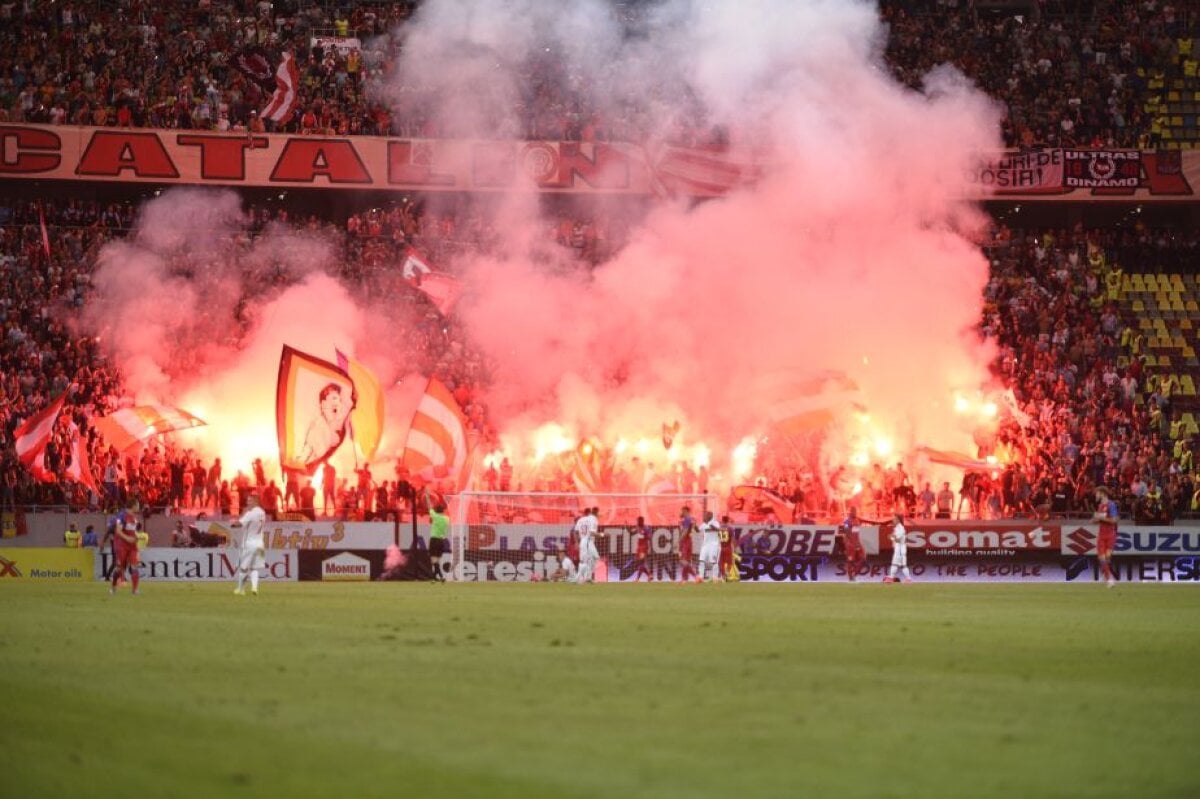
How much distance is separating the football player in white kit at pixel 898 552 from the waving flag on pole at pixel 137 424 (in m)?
15.0

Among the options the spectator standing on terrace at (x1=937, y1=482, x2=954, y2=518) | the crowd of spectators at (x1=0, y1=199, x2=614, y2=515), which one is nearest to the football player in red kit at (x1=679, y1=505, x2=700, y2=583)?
the crowd of spectators at (x1=0, y1=199, x2=614, y2=515)

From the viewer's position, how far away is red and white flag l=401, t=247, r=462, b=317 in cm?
4175

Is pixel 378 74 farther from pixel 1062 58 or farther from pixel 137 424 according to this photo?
pixel 1062 58

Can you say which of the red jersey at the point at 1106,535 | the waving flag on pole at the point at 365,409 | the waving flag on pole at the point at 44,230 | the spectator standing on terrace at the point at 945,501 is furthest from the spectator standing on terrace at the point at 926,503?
the waving flag on pole at the point at 44,230

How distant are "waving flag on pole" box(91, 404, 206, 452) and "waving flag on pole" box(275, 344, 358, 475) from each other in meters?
2.28

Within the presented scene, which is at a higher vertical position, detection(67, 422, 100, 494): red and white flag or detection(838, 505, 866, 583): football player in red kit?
detection(67, 422, 100, 494): red and white flag

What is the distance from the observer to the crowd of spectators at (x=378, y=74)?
44.6 m

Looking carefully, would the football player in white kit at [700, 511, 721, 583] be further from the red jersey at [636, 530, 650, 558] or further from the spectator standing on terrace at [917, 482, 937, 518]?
the spectator standing on terrace at [917, 482, 937, 518]

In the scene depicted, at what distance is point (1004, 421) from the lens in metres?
39.7

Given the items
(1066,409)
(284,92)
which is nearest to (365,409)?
(284,92)

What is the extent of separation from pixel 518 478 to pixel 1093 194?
18.2 meters

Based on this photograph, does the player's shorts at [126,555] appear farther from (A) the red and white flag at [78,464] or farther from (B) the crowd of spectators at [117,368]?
(A) the red and white flag at [78,464]

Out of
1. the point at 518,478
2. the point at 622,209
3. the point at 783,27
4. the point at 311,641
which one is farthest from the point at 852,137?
the point at 311,641

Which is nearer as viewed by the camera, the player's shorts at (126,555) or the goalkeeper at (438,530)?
the player's shorts at (126,555)
